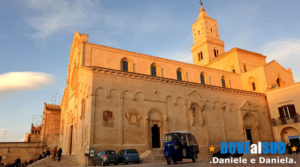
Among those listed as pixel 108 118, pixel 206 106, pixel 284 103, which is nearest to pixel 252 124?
pixel 284 103

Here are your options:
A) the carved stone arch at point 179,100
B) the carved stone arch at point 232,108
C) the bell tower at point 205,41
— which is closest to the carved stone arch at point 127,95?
the carved stone arch at point 179,100

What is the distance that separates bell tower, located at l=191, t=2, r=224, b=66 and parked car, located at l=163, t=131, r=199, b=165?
89.5 feet

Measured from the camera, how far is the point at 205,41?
4038 cm

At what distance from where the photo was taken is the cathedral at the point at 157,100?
20.7 metres

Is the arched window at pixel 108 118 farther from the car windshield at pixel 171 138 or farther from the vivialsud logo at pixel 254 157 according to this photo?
the vivialsud logo at pixel 254 157

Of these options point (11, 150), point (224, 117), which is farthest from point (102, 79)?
point (11, 150)

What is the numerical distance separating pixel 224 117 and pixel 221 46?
18.0 m

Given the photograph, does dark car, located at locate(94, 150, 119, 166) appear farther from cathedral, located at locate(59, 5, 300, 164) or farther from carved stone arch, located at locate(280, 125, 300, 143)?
carved stone arch, located at locate(280, 125, 300, 143)

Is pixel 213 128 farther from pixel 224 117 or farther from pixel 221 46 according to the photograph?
pixel 221 46

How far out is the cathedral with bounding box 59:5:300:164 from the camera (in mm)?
20734

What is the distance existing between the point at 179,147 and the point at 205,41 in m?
29.8

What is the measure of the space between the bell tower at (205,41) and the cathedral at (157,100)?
13.8 feet

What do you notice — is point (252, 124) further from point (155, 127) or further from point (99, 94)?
point (99, 94)

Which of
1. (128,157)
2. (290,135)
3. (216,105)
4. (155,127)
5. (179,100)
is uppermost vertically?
(179,100)
